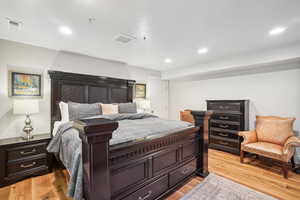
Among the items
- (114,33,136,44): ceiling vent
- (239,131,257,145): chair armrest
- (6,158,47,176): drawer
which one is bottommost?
(6,158,47,176): drawer

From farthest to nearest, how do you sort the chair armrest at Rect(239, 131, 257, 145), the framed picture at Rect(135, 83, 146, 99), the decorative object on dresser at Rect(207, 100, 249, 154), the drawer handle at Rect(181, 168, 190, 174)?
1. the framed picture at Rect(135, 83, 146, 99)
2. the decorative object on dresser at Rect(207, 100, 249, 154)
3. the chair armrest at Rect(239, 131, 257, 145)
4. the drawer handle at Rect(181, 168, 190, 174)

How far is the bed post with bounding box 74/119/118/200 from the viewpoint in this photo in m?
1.06

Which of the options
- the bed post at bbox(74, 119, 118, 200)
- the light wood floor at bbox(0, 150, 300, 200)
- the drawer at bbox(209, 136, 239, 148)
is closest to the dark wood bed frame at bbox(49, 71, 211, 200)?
the bed post at bbox(74, 119, 118, 200)

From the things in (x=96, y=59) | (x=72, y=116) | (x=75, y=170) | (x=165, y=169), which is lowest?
(x=165, y=169)

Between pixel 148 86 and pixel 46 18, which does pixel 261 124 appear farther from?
pixel 46 18

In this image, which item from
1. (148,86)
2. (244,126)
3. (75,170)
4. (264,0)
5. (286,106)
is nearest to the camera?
(75,170)

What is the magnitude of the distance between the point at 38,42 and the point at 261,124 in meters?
4.91

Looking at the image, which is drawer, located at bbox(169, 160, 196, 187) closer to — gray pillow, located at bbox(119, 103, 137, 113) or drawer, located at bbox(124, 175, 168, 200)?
drawer, located at bbox(124, 175, 168, 200)

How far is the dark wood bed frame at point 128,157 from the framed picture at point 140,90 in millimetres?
1535

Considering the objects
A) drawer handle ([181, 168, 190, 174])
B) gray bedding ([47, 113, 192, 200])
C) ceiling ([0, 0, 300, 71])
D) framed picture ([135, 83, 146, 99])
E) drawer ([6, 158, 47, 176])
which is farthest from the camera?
framed picture ([135, 83, 146, 99])

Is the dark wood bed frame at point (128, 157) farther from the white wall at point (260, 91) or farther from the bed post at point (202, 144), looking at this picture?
the white wall at point (260, 91)

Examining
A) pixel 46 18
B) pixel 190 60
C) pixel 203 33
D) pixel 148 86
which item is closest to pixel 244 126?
pixel 190 60

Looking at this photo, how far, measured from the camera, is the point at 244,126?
10.9 feet

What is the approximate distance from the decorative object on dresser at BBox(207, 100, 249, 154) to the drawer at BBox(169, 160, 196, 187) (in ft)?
5.54
